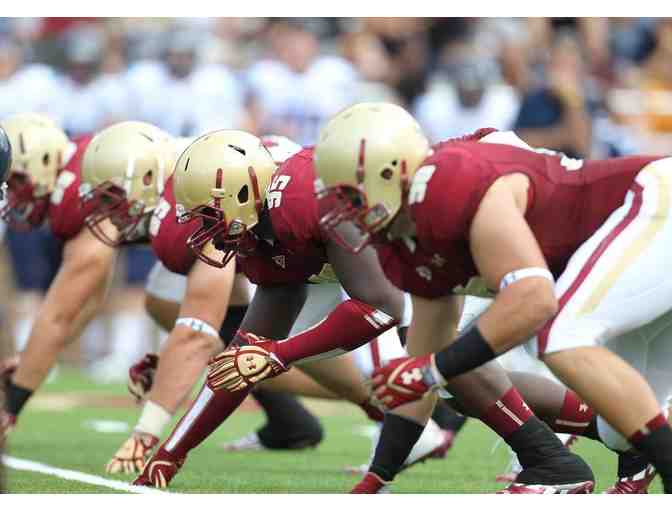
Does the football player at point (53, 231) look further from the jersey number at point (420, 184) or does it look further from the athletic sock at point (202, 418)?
the jersey number at point (420, 184)

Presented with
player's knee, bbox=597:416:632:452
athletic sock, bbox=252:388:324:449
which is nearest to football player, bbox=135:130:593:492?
player's knee, bbox=597:416:632:452

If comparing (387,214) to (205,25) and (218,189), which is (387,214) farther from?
(205,25)

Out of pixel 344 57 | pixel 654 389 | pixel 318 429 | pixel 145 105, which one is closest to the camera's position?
pixel 654 389

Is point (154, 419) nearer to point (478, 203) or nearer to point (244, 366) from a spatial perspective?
point (244, 366)

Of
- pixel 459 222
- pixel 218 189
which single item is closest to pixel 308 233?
pixel 218 189

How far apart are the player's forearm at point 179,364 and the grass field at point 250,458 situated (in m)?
0.32

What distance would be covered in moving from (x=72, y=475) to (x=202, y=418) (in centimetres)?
78

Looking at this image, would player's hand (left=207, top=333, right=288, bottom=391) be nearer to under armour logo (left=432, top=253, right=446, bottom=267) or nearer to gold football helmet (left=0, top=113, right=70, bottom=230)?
under armour logo (left=432, top=253, right=446, bottom=267)

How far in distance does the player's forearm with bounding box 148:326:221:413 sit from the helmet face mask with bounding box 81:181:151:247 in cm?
53

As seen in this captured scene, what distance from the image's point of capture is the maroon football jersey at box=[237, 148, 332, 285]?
4812 millimetres

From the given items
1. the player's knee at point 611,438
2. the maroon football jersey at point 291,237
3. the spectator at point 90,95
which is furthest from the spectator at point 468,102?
the player's knee at point 611,438
